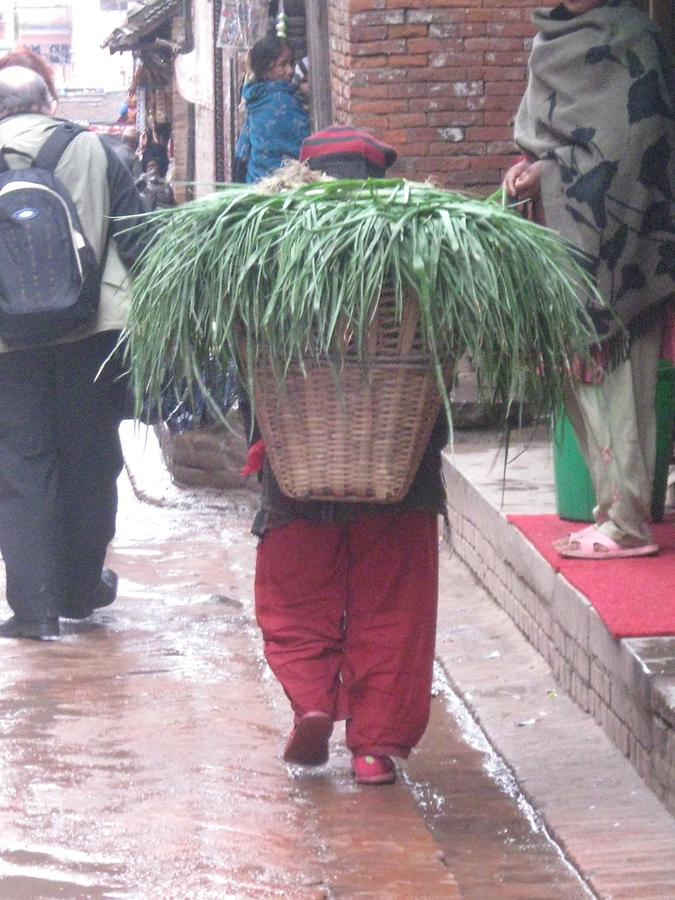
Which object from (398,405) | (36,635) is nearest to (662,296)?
(398,405)

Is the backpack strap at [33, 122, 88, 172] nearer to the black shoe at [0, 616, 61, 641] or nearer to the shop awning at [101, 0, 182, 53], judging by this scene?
the black shoe at [0, 616, 61, 641]

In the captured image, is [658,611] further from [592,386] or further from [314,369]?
[314,369]

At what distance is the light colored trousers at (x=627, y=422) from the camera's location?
4.99m

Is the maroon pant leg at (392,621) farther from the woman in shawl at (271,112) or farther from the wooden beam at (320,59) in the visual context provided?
the woman in shawl at (271,112)

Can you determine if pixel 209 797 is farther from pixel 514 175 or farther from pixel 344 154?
pixel 514 175

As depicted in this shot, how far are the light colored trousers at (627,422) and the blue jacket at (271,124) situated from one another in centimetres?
458

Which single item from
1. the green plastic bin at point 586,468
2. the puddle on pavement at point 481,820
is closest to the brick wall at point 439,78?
the green plastic bin at point 586,468

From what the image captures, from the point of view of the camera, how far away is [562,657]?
505 centimetres

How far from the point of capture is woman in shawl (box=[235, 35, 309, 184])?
30.5 ft

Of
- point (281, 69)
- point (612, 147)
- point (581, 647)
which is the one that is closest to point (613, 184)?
point (612, 147)

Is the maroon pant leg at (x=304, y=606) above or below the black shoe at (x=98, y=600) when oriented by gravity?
above

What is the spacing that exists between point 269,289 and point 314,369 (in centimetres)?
20

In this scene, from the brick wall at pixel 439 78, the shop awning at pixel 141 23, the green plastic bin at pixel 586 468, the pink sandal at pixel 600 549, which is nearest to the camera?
the pink sandal at pixel 600 549

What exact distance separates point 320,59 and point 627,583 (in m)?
5.03
